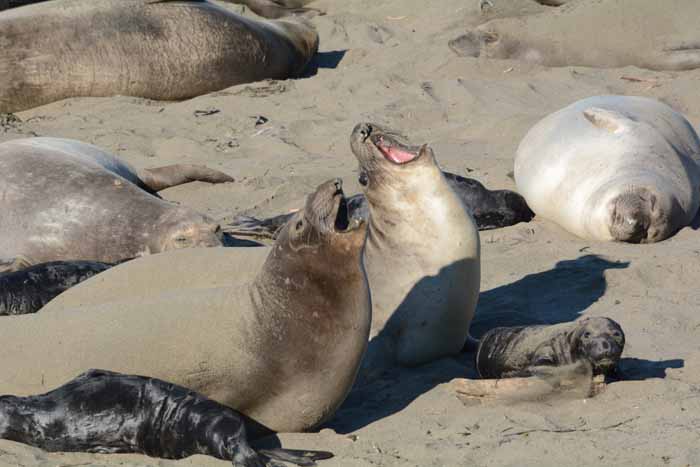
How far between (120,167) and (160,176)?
360 millimetres

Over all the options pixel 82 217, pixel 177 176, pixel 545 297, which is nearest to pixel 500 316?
pixel 545 297

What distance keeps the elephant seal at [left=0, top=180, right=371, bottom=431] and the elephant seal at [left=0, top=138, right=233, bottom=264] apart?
1.94 metres

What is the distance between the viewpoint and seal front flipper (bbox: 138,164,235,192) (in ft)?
25.1

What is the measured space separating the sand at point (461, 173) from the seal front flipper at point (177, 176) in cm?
6

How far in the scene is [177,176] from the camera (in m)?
7.71

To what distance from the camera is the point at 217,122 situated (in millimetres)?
9109

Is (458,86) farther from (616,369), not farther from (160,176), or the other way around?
(616,369)

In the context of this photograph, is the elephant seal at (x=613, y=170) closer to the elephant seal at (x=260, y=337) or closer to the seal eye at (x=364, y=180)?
the seal eye at (x=364, y=180)

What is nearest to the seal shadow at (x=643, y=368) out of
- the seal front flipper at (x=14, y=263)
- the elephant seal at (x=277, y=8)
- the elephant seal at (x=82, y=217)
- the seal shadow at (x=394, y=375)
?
the seal shadow at (x=394, y=375)

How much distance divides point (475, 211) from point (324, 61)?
4.28 metres

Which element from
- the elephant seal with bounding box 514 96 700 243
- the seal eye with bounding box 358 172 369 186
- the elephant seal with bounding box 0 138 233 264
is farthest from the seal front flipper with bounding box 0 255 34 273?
the elephant seal with bounding box 514 96 700 243

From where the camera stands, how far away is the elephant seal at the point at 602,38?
9844 mm

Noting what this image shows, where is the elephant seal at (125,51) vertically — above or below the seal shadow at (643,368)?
below

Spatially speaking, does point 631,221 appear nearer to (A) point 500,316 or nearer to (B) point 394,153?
(A) point 500,316
